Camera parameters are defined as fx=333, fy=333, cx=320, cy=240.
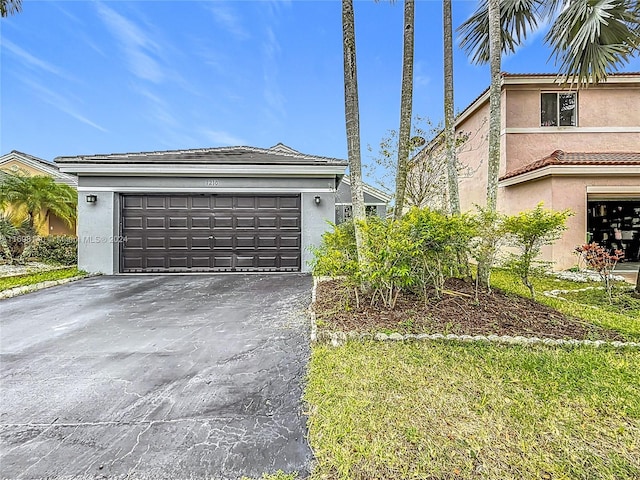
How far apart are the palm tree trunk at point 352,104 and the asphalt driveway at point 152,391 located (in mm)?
2335

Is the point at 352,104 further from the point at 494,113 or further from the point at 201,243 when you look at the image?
the point at 201,243

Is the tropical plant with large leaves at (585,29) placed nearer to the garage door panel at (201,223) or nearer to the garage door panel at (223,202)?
the garage door panel at (223,202)

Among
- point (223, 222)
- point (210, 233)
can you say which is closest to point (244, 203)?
point (223, 222)

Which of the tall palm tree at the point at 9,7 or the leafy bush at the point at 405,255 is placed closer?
the leafy bush at the point at 405,255

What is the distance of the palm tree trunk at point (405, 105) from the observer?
6.07 metres

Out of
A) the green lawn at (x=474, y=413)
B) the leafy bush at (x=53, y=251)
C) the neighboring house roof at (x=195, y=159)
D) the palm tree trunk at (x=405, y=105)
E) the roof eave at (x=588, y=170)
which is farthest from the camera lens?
the leafy bush at (x=53, y=251)

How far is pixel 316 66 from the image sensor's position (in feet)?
60.9

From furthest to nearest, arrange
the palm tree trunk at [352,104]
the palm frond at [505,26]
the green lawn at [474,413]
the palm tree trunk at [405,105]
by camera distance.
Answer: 1. the palm frond at [505,26]
2. the palm tree trunk at [405,105]
3. the palm tree trunk at [352,104]
4. the green lawn at [474,413]

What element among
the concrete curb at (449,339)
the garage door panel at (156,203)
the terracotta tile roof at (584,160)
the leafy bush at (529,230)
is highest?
the terracotta tile roof at (584,160)

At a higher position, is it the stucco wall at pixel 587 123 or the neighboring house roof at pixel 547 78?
the neighboring house roof at pixel 547 78

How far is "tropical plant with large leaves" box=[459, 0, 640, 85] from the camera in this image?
22.1 feet

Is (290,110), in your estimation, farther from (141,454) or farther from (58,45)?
(141,454)

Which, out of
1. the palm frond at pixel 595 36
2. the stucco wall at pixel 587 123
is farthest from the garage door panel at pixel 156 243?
the stucco wall at pixel 587 123

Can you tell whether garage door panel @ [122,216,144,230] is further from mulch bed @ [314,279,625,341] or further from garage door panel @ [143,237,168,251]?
mulch bed @ [314,279,625,341]
